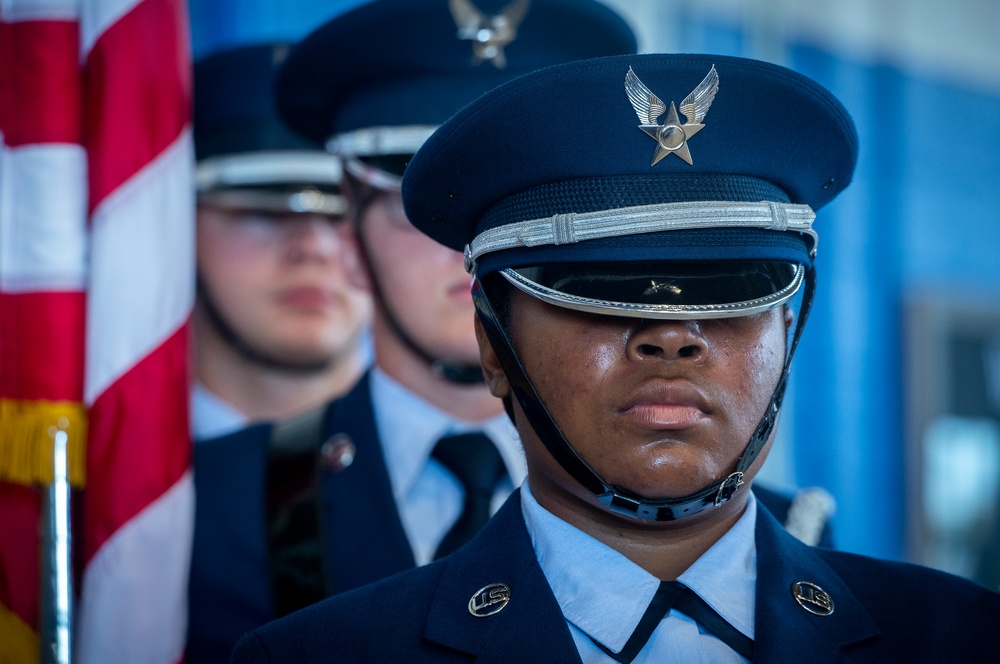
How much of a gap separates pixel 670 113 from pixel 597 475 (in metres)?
0.43

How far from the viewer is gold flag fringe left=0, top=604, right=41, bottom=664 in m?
1.89

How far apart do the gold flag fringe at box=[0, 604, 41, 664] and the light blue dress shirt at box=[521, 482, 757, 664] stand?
1047 mm

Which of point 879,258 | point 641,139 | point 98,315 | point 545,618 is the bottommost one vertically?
point 879,258

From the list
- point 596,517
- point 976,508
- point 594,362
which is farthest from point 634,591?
point 976,508

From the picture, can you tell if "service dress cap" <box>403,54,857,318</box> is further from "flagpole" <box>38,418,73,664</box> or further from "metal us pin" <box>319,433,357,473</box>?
"flagpole" <box>38,418,73,664</box>

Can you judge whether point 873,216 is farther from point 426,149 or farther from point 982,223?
point 426,149

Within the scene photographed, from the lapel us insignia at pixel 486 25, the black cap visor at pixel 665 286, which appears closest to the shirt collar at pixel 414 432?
the lapel us insignia at pixel 486 25

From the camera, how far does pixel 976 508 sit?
4.66 metres

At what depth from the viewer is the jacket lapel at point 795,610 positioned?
124cm

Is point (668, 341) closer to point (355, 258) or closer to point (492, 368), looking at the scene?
point (492, 368)

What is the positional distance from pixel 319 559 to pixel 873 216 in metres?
3.12

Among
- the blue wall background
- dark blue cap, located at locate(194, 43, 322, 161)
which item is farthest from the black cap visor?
the blue wall background

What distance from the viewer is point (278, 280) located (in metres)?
2.55

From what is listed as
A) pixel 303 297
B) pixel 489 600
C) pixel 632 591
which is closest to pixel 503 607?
pixel 489 600
